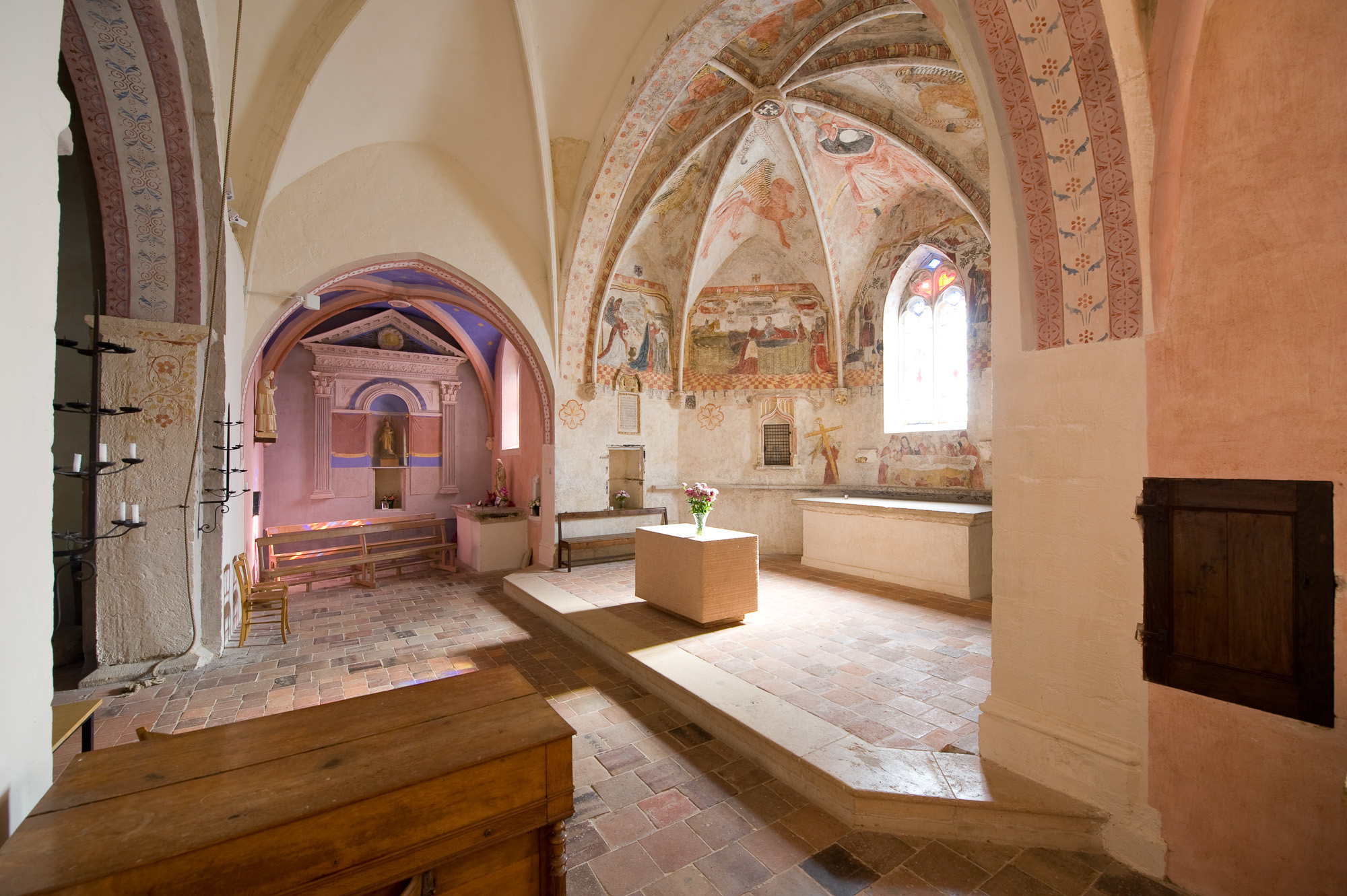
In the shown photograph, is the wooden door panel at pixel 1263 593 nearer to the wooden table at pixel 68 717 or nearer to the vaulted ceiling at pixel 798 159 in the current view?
the wooden table at pixel 68 717

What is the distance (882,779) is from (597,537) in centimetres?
731

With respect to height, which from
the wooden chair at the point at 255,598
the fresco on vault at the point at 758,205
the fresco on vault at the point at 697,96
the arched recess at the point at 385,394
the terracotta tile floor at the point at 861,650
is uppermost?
the fresco on vault at the point at 697,96

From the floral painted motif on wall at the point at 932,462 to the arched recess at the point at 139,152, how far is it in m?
9.52

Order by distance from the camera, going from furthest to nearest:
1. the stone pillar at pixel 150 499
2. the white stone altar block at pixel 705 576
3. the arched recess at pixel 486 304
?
the arched recess at pixel 486 304, the white stone altar block at pixel 705 576, the stone pillar at pixel 150 499

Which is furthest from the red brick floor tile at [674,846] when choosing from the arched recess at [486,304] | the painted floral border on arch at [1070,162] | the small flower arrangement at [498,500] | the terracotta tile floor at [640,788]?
the small flower arrangement at [498,500]

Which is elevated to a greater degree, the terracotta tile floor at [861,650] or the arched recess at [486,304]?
the arched recess at [486,304]

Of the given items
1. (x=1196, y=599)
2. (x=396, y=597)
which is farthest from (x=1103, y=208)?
(x=396, y=597)

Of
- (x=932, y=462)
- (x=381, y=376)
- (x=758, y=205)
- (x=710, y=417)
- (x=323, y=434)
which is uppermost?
(x=758, y=205)

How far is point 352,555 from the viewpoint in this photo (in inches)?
408

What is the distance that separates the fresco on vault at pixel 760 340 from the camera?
11227mm

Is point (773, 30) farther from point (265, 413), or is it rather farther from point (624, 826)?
point (624, 826)

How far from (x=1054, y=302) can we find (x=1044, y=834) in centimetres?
270

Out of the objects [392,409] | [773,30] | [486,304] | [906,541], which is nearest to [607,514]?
[486,304]

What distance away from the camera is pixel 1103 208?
2830mm
